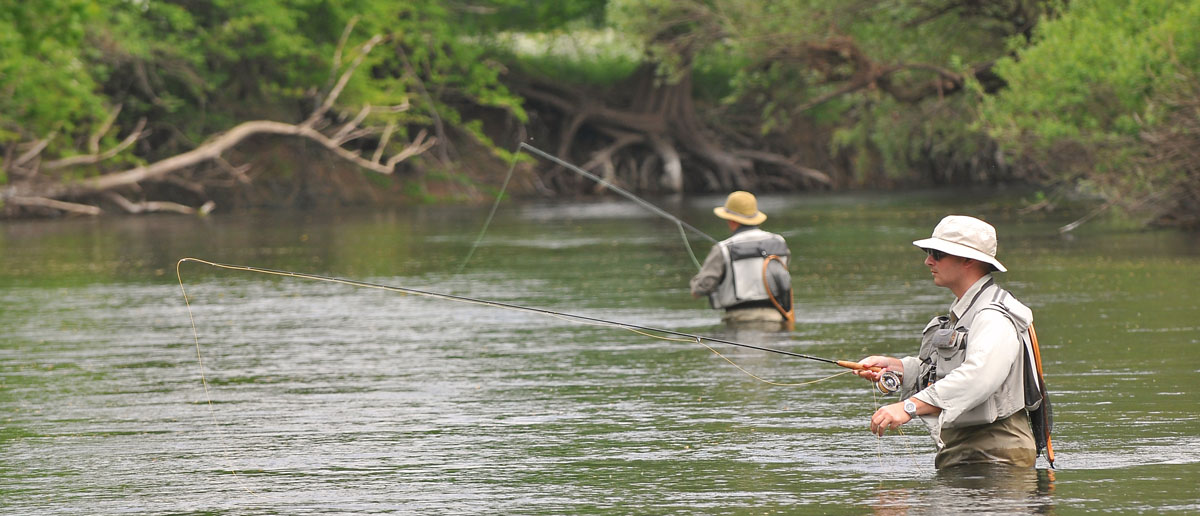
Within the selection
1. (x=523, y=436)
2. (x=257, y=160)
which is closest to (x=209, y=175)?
(x=257, y=160)

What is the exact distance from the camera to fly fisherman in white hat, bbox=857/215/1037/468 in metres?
5.73

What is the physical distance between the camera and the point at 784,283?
11.9 metres

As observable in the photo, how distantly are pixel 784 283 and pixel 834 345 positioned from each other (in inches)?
24.3

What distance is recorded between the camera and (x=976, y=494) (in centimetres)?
627

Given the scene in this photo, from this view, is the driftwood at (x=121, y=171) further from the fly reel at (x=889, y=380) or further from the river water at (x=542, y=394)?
the fly reel at (x=889, y=380)

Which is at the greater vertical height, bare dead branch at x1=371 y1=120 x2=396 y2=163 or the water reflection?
bare dead branch at x1=371 y1=120 x2=396 y2=163

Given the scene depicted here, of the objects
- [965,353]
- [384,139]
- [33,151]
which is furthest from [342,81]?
[965,353]

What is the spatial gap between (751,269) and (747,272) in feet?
0.15

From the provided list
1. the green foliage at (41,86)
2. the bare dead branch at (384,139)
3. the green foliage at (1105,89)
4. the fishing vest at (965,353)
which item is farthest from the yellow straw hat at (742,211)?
the bare dead branch at (384,139)

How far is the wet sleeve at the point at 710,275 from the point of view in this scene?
38.2 feet

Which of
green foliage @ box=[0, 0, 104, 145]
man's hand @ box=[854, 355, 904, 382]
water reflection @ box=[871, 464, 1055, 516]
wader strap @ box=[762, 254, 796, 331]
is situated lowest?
water reflection @ box=[871, 464, 1055, 516]

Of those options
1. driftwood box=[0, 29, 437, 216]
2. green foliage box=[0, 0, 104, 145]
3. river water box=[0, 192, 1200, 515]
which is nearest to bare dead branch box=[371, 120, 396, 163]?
driftwood box=[0, 29, 437, 216]

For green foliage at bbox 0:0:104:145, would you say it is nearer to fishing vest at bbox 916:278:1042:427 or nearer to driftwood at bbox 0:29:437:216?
driftwood at bbox 0:29:437:216

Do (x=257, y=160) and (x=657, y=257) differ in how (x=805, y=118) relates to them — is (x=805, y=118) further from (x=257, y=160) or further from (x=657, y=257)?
(x=657, y=257)
